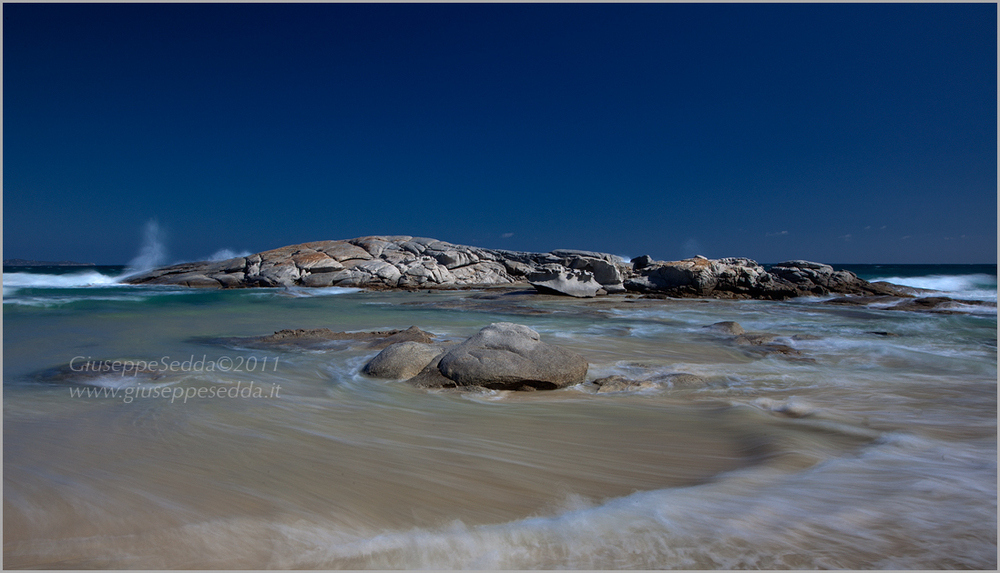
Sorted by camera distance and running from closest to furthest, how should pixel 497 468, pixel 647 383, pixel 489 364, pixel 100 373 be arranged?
pixel 497 468 < pixel 489 364 < pixel 647 383 < pixel 100 373

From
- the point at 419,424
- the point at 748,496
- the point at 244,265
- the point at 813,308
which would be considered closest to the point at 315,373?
the point at 419,424

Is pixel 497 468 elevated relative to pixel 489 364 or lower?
lower

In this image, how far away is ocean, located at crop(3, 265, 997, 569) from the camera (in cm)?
199

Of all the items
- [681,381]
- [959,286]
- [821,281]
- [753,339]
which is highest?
[821,281]

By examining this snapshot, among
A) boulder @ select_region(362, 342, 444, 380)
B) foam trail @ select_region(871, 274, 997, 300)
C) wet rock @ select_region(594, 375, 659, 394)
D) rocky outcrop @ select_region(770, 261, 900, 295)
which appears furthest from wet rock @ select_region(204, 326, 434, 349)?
foam trail @ select_region(871, 274, 997, 300)

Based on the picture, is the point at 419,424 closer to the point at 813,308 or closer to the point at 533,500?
the point at 533,500

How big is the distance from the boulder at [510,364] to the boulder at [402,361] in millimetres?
335

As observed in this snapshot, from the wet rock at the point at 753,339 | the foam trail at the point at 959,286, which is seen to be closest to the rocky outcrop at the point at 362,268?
the wet rock at the point at 753,339

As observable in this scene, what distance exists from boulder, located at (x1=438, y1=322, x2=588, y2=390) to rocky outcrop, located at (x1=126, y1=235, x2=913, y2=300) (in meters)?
14.7

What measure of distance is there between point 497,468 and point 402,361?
2.67 metres

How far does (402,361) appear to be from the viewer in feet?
17.3

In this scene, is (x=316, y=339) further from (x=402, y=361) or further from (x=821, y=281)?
(x=821, y=281)

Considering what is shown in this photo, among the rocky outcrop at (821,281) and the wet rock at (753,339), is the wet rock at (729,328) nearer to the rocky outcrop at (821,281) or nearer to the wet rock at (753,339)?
the wet rock at (753,339)

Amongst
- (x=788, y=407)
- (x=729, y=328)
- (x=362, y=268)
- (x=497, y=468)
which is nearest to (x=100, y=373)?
Result: (x=497, y=468)
